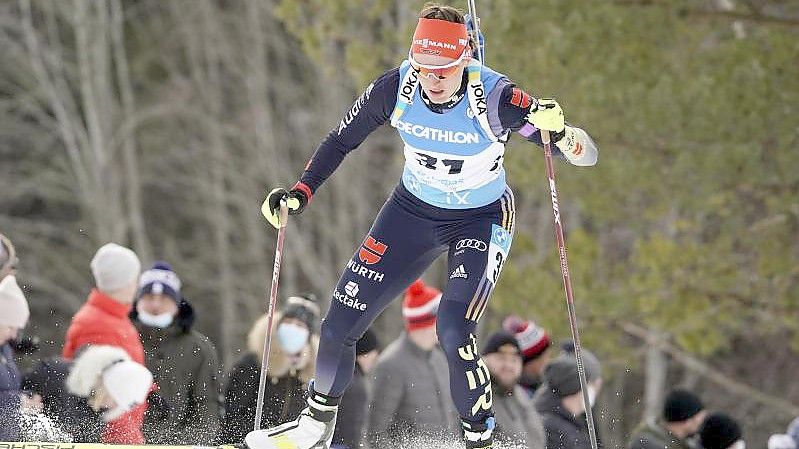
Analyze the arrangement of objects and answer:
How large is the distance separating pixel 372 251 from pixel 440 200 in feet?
1.26

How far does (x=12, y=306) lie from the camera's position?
7.16m

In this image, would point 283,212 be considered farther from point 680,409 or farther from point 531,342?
point 680,409

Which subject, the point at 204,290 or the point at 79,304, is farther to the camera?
the point at 204,290

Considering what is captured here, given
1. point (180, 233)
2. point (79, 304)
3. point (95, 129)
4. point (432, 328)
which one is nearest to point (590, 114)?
point (432, 328)

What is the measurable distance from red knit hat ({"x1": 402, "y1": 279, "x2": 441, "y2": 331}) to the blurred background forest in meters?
2.06

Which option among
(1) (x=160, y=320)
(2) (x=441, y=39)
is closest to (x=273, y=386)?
(1) (x=160, y=320)

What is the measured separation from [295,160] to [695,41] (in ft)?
40.4

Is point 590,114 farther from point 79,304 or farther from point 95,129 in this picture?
point 79,304

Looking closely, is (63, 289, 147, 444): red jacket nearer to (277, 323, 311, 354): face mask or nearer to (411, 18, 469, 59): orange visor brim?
(277, 323, 311, 354): face mask

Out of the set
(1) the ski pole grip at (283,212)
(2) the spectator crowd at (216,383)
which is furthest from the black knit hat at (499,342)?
(1) the ski pole grip at (283,212)

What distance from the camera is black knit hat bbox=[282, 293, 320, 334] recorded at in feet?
25.4

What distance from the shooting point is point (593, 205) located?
12094 mm

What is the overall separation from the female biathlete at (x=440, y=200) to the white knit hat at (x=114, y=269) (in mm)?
1219

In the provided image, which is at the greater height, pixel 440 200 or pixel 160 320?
pixel 440 200
